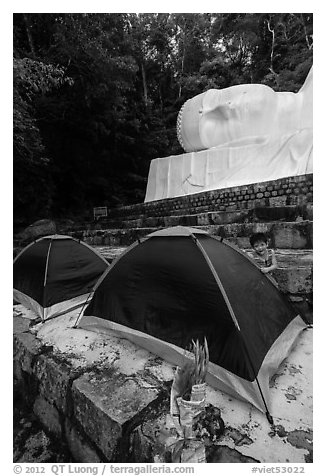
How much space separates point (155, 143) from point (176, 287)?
31.1 ft

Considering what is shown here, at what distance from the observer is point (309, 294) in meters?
2.12

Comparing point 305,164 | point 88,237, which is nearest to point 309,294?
point 305,164

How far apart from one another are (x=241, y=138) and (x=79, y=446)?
6.30 meters

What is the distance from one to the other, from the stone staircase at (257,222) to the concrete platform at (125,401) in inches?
19.7

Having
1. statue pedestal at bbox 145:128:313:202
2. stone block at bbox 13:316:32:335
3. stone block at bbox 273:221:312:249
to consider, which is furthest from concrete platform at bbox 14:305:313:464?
statue pedestal at bbox 145:128:313:202

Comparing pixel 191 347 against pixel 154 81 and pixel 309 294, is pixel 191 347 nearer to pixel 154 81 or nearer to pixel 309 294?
pixel 309 294

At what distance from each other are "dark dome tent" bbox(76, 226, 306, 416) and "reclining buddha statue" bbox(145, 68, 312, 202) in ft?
12.5

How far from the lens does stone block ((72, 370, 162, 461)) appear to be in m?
1.20

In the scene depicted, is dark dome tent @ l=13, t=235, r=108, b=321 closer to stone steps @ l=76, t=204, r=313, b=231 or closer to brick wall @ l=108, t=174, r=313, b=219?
stone steps @ l=76, t=204, r=313, b=231

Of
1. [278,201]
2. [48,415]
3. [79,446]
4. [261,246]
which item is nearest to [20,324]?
[48,415]

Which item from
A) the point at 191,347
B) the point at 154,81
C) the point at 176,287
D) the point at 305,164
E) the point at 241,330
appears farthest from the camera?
the point at 154,81

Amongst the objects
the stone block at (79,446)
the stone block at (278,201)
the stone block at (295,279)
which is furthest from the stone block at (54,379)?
the stone block at (278,201)

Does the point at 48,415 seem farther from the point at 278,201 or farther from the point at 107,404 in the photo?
the point at 278,201

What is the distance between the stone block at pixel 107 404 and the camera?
3.93 feet
